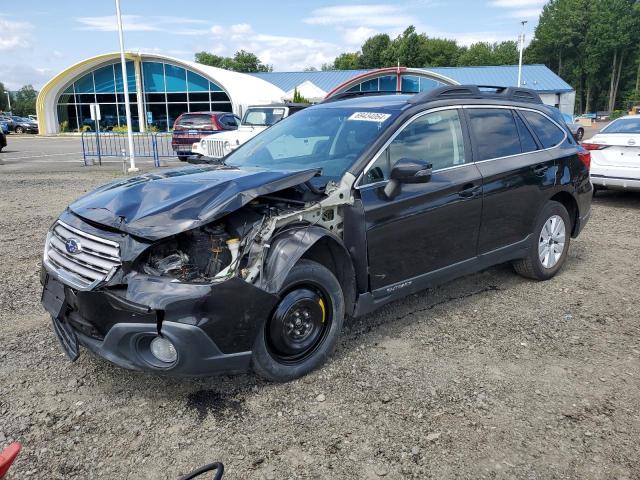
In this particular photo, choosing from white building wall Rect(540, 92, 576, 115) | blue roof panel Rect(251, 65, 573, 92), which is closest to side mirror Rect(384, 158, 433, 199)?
blue roof panel Rect(251, 65, 573, 92)

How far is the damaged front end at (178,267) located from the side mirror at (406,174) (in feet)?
1.84

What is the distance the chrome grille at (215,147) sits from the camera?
13547mm

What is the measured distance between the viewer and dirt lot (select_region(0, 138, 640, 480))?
269cm

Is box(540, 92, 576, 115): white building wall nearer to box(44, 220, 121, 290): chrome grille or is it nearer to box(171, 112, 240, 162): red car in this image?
box(171, 112, 240, 162): red car

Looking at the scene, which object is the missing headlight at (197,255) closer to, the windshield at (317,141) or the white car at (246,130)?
the windshield at (317,141)

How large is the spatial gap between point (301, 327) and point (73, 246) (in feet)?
4.82

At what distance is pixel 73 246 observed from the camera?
10.3 ft

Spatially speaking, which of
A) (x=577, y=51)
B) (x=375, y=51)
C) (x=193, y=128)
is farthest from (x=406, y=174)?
(x=577, y=51)

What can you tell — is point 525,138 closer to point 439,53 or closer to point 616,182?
point 616,182

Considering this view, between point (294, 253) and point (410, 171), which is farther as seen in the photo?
point (410, 171)

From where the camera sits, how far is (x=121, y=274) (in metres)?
2.89

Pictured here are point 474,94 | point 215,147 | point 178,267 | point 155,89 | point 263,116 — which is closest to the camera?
point 178,267

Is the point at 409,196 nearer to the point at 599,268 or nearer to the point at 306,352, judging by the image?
the point at 306,352

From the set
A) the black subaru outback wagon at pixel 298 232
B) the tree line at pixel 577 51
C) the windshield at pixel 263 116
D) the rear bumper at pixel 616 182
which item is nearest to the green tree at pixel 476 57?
the tree line at pixel 577 51
